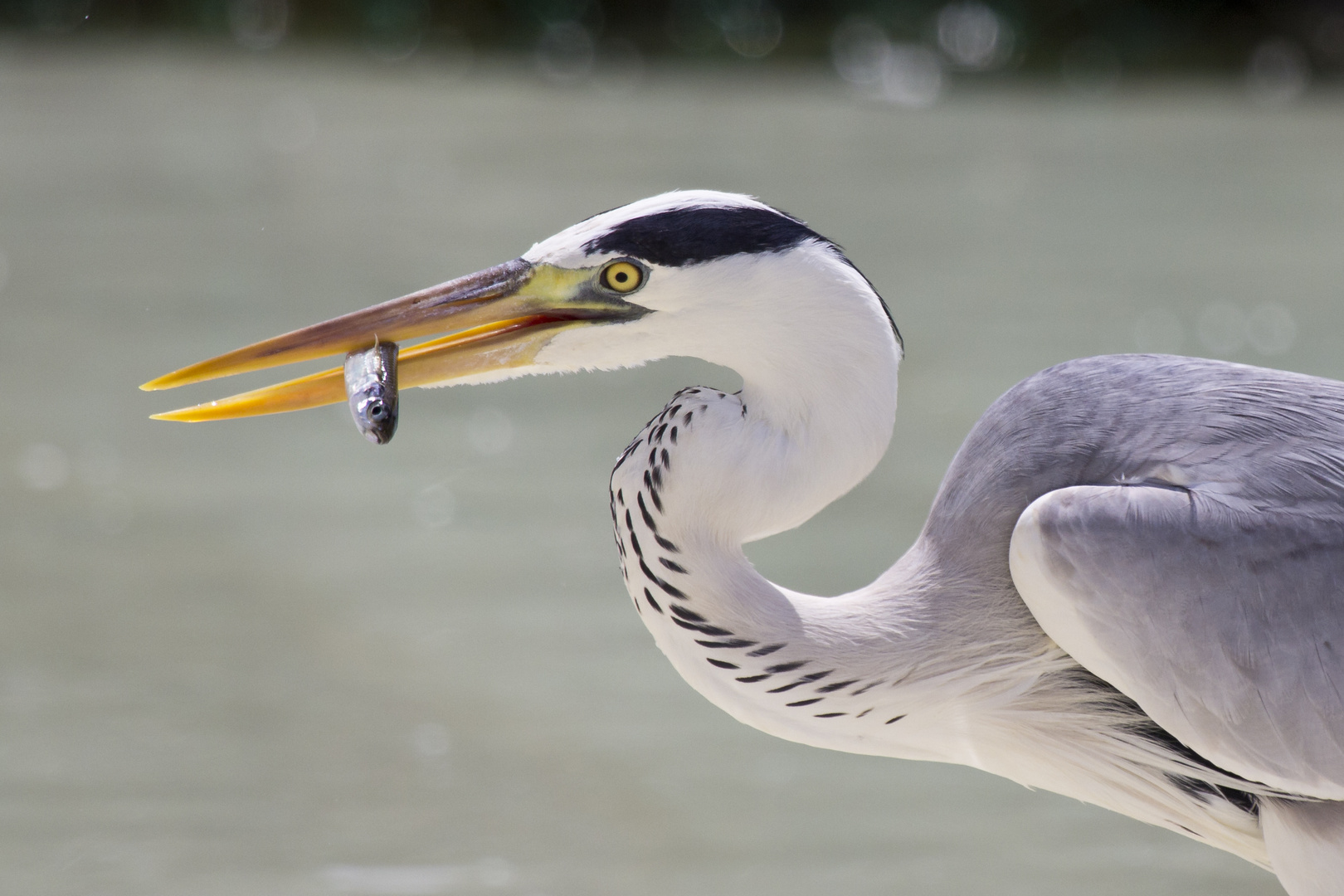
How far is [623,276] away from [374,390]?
1.14 feet

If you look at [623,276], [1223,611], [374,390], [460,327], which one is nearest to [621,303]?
[623,276]

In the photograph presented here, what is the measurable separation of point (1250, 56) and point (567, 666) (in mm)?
10876

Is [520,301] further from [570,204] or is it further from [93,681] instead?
[570,204]

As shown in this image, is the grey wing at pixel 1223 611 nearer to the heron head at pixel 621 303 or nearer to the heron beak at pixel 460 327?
the heron head at pixel 621 303

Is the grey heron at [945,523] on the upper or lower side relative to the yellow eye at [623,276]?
lower

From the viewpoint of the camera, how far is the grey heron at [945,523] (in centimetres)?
213

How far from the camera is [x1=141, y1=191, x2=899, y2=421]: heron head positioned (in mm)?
2154

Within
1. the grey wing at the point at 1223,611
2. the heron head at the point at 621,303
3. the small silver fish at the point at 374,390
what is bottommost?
the grey wing at the point at 1223,611

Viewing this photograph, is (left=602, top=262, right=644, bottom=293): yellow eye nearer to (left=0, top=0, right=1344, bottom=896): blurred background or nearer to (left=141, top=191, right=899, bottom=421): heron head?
(left=141, top=191, right=899, bottom=421): heron head

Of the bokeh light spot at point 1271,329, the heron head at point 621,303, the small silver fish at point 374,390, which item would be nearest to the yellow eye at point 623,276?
the heron head at point 621,303

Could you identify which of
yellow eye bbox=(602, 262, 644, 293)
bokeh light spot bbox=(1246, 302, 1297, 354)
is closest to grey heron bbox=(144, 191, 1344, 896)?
yellow eye bbox=(602, 262, 644, 293)

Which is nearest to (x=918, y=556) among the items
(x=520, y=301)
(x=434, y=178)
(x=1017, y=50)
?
(x=520, y=301)

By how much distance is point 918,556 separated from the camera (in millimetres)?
2377

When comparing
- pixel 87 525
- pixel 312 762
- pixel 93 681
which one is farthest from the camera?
pixel 87 525
